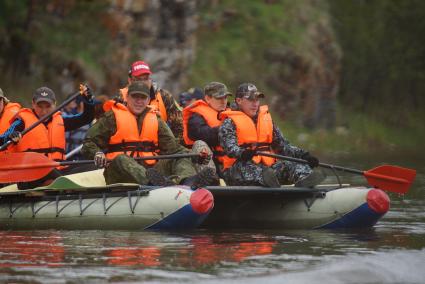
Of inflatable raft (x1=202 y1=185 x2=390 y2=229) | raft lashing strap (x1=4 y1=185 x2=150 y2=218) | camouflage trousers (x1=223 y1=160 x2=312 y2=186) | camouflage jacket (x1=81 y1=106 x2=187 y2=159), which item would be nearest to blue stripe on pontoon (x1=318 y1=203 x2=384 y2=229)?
inflatable raft (x1=202 y1=185 x2=390 y2=229)

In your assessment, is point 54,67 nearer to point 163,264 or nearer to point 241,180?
point 241,180

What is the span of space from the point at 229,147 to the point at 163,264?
2.46 metres

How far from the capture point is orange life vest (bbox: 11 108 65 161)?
10633 mm

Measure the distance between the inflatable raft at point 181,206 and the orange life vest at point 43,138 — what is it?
0.46 meters

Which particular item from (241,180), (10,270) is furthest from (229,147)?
(10,270)

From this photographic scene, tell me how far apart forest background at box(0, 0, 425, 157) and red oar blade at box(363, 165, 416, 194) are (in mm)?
9523

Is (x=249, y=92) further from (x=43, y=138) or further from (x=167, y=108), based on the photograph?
(x=43, y=138)

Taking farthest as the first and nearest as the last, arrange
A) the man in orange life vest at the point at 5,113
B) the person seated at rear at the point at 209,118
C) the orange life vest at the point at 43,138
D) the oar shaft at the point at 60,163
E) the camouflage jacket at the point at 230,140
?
the man in orange life vest at the point at 5,113, the person seated at rear at the point at 209,118, the orange life vest at the point at 43,138, the camouflage jacket at the point at 230,140, the oar shaft at the point at 60,163

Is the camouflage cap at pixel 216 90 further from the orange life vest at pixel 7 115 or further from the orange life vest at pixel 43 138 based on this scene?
the orange life vest at pixel 7 115

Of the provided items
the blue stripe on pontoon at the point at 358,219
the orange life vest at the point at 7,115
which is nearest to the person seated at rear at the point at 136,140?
the orange life vest at the point at 7,115

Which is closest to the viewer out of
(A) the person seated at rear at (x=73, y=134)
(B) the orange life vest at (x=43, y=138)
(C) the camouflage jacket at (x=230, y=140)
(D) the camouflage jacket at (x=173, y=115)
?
(C) the camouflage jacket at (x=230, y=140)

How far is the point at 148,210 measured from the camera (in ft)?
32.0

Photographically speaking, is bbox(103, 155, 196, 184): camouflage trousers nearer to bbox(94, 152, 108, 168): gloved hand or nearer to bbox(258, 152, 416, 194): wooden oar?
bbox(94, 152, 108, 168): gloved hand

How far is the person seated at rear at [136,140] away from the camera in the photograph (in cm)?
999
